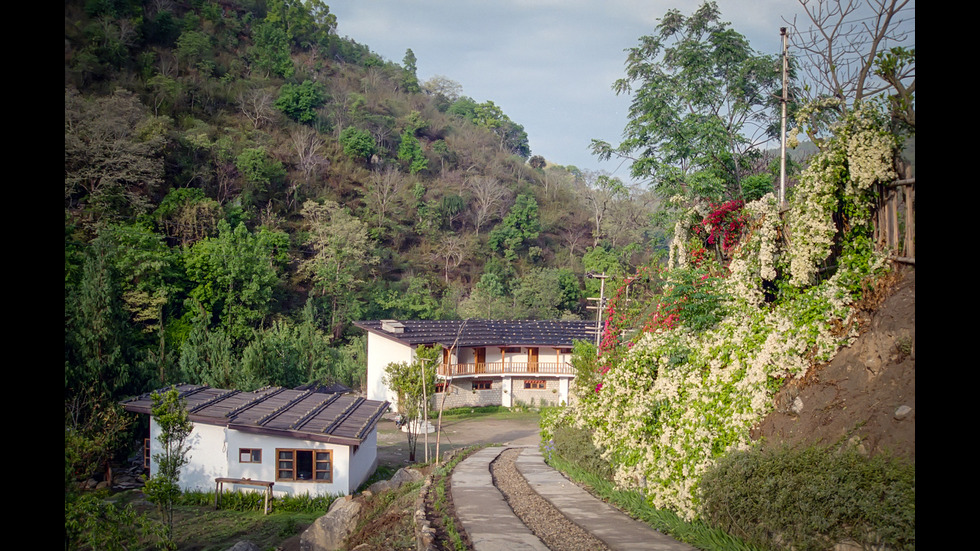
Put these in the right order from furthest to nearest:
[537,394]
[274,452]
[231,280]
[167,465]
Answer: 1. [231,280]
2. [537,394]
3. [274,452]
4. [167,465]

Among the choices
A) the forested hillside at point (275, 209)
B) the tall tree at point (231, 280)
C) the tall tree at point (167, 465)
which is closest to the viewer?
the tall tree at point (167, 465)

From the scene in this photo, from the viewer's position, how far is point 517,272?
2186 inches

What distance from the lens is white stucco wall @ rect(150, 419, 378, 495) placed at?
1595 centimetres

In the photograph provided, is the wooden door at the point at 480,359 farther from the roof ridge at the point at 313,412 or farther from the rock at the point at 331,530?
the rock at the point at 331,530

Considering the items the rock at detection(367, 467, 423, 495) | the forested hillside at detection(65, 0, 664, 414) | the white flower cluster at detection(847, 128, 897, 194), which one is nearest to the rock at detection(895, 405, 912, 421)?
the white flower cluster at detection(847, 128, 897, 194)

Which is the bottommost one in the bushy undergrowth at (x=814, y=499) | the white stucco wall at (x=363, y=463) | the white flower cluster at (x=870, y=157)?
the white stucco wall at (x=363, y=463)

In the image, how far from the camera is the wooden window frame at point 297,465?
16.0m

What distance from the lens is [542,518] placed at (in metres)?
8.76

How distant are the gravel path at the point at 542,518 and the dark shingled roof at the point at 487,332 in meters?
17.6

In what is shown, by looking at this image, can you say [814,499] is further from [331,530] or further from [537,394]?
[537,394]

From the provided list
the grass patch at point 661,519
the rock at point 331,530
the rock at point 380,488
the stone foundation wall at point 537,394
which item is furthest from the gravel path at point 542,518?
the stone foundation wall at point 537,394

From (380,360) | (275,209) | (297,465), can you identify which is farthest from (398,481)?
(275,209)

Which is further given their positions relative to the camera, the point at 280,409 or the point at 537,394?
the point at 537,394

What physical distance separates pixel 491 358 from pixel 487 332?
4.77 ft
